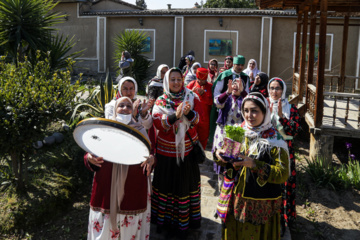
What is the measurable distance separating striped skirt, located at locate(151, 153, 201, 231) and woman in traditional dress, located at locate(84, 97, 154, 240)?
2.18 ft

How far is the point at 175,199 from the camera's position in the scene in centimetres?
403

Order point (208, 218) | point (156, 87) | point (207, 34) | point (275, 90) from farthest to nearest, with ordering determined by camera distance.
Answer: point (207, 34) → point (156, 87) → point (208, 218) → point (275, 90)

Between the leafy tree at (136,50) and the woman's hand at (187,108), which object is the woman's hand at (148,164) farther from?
the leafy tree at (136,50)

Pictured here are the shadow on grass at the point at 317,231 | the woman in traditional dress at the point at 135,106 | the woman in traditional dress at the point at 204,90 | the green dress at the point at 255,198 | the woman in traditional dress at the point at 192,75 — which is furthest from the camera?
the woman in traditional dress at the point at 192,75

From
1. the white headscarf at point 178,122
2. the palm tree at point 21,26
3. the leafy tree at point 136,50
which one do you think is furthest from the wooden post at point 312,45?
the leafy tree at point 136,50

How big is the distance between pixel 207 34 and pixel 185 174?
13973 mm

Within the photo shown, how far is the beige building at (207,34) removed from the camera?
15.8 m

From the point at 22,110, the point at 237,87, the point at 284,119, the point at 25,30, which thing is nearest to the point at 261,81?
Answer: the point at 237,87

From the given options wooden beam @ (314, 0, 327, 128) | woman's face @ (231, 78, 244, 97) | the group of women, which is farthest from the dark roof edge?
the group of women

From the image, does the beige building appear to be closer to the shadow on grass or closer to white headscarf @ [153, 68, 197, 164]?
white headscarf @ [153, 68, 197, 164]

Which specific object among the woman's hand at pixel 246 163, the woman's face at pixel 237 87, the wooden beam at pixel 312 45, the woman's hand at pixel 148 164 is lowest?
the woman's hand at pixel 148 164

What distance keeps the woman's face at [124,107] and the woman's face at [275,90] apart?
71.6 inches

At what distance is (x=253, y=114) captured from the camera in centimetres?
293

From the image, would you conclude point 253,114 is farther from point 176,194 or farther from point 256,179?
point 176,194
